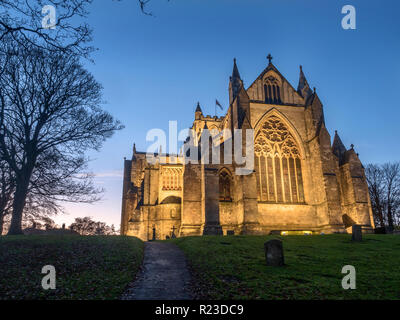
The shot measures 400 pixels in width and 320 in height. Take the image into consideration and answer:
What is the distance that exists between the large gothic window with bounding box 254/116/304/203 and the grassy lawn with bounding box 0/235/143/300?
48.4 ft

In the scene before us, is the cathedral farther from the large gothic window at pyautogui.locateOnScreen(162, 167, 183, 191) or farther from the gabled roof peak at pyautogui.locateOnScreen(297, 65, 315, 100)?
the large gothic window at pyautogui.locateOnScreen(162, 167, 183, 191)

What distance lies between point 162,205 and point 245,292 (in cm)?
3051

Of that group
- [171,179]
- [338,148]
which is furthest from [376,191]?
[171,179]

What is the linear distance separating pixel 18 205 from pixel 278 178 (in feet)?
65.2

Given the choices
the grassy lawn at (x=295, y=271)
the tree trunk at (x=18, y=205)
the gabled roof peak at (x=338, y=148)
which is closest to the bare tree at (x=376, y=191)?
the gabled roof peak at (x=338, y=148)

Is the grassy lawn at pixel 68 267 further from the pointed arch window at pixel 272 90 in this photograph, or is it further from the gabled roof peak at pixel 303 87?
the gabled roof peak at pixel 303 87

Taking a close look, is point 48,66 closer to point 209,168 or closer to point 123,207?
point 209,168

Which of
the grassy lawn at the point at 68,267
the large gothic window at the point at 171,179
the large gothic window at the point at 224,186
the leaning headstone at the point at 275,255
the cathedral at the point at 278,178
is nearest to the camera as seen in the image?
the grassy lawn at the point at 68,267

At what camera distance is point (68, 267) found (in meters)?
9.84

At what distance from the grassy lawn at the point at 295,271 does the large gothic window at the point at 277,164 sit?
381 inches

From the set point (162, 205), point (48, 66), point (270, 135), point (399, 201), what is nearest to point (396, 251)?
point (270, 135)

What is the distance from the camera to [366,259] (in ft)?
38.7

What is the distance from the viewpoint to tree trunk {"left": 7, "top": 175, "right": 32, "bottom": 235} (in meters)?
15.2

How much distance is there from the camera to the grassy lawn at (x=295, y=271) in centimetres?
744
